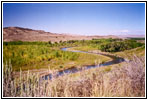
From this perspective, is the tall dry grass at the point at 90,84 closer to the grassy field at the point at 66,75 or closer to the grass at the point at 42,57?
the grassy field at the point at 66,75

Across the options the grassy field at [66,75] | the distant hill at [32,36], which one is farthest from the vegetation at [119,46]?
the distant hill at [32,36]

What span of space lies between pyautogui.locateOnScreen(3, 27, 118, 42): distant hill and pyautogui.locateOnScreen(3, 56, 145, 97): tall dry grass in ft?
2.07

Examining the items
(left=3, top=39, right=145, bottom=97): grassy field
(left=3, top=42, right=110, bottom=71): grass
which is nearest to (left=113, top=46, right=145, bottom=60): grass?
(left=3, top=39, right=145, bottom=97): grassy field

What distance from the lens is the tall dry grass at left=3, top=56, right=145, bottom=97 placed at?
103 inches

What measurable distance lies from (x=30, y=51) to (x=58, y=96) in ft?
3.91

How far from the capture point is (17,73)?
10.0 ft

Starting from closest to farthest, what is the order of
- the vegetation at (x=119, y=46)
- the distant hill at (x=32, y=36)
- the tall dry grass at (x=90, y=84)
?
the tall dry grass at (x=90, y=84), the distant hill at (x=32, y=36), the vegetation at (x=119, y=46)

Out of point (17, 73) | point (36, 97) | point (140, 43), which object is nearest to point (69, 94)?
point (36, 97)

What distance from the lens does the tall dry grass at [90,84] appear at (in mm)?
2605

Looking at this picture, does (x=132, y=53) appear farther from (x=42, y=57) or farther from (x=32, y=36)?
(x=32, y=36)

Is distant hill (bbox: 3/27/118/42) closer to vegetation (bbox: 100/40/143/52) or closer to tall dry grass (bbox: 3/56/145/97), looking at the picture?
vegetation (bbox: 100/40/143/52)

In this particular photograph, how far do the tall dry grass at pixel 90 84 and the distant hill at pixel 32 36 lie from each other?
2.07 ft

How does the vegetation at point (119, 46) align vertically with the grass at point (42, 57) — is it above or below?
above

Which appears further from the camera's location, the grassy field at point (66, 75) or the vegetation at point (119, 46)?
the vegetation at point (119, 46)
